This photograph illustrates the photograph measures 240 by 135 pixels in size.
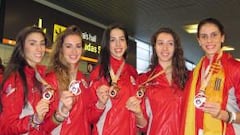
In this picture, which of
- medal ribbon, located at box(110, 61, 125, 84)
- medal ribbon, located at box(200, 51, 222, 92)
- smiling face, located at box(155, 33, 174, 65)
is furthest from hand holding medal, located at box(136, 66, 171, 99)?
medal ribbon, located at box(200, 51, 222, 92)

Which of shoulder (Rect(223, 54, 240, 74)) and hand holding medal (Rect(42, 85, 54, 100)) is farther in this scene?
shoulder (Rect(223, 54, 240, 74))

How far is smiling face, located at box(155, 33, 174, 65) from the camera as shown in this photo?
3.44 meters

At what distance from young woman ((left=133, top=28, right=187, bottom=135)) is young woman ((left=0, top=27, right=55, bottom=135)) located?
93 centimetres

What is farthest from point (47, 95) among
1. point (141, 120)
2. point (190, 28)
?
point (190, 28)

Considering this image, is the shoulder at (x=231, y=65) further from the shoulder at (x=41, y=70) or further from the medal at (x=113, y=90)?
the shoulder at (x=41, y=70)

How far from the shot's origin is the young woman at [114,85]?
329 centimetres

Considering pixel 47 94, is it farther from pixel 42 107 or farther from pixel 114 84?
pixel 114 84

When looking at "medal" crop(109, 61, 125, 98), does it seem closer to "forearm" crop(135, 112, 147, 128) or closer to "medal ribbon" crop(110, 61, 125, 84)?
"medal ribbon" crop(110, 61, 125, 84)

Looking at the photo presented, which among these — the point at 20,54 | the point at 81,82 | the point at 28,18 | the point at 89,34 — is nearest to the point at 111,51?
the point at 81,82

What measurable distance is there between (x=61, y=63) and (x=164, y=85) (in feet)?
3.24

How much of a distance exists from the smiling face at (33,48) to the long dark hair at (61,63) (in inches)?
10.4

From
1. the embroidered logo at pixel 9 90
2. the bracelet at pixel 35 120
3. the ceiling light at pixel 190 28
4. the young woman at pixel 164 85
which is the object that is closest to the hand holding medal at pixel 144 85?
the young woman at pixel 164 85

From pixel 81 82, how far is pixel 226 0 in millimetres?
4688

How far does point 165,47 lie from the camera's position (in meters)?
3.46
